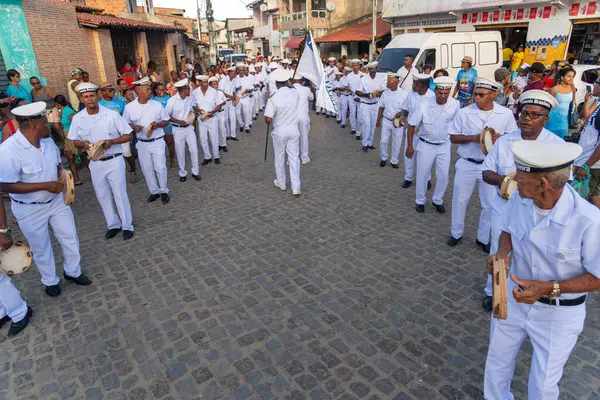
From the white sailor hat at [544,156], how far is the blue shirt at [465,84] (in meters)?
10.9

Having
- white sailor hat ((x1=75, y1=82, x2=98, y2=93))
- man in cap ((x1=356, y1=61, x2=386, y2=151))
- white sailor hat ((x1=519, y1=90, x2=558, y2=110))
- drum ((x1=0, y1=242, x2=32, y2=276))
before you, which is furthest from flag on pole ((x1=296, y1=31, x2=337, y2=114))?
drum ((x1=0, y1=242, x2=32, y2=276))

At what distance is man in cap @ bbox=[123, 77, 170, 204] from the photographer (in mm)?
6867

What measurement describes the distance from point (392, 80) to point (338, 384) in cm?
694

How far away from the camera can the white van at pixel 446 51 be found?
13414 millimetres

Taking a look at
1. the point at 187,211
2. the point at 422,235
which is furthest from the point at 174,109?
the point at 422,235

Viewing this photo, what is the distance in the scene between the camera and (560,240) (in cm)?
216

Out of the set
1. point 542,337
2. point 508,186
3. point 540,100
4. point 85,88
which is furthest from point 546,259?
point 85,88

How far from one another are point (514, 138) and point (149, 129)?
5.55 m

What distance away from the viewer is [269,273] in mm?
4934

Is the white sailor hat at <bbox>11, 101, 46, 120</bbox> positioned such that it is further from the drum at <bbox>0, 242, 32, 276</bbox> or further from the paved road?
the paved road

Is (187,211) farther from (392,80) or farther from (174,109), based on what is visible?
(392,80)

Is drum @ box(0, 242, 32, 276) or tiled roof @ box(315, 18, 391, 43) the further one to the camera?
tiled roof @ box(315, 18, 391, 43)

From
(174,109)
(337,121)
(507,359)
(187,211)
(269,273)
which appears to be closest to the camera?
(507,359)

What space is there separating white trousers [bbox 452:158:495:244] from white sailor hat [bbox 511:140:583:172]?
2848 millimetres
